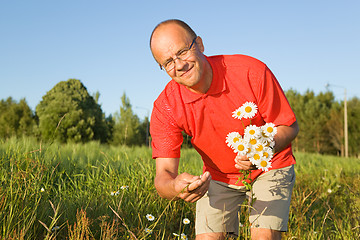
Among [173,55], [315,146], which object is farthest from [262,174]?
[315,146]

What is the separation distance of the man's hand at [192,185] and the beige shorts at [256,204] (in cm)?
45

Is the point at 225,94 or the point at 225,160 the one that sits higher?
the point at 225,94

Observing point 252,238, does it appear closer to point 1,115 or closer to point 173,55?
point 173,55

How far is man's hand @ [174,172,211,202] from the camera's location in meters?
1.80

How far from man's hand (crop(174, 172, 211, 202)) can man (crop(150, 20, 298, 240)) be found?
0.63ft

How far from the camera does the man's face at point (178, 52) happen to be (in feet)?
7.43

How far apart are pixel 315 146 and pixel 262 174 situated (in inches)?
1209

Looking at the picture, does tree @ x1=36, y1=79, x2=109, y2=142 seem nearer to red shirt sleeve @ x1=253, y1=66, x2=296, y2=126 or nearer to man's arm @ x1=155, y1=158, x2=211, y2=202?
man's arm @ x1=155, y1=158, x2=211, y2=202

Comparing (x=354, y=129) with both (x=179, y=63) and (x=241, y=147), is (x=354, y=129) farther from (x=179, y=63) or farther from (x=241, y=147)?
(x=241, y=147)

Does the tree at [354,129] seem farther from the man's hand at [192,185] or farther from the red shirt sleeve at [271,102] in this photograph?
the man's hand at [192,185]

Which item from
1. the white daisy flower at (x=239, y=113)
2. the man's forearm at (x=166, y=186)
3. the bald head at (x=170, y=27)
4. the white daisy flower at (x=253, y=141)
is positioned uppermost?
the bald head at (x=170, y=27)

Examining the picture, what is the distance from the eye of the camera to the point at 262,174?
247 centimetres

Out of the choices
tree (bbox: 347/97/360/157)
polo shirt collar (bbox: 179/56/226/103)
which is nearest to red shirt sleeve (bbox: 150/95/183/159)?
polo shirt collar (bbox: 179/56/226/103)

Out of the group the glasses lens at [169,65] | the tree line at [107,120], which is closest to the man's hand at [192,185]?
the glasses lens at [169,65]
